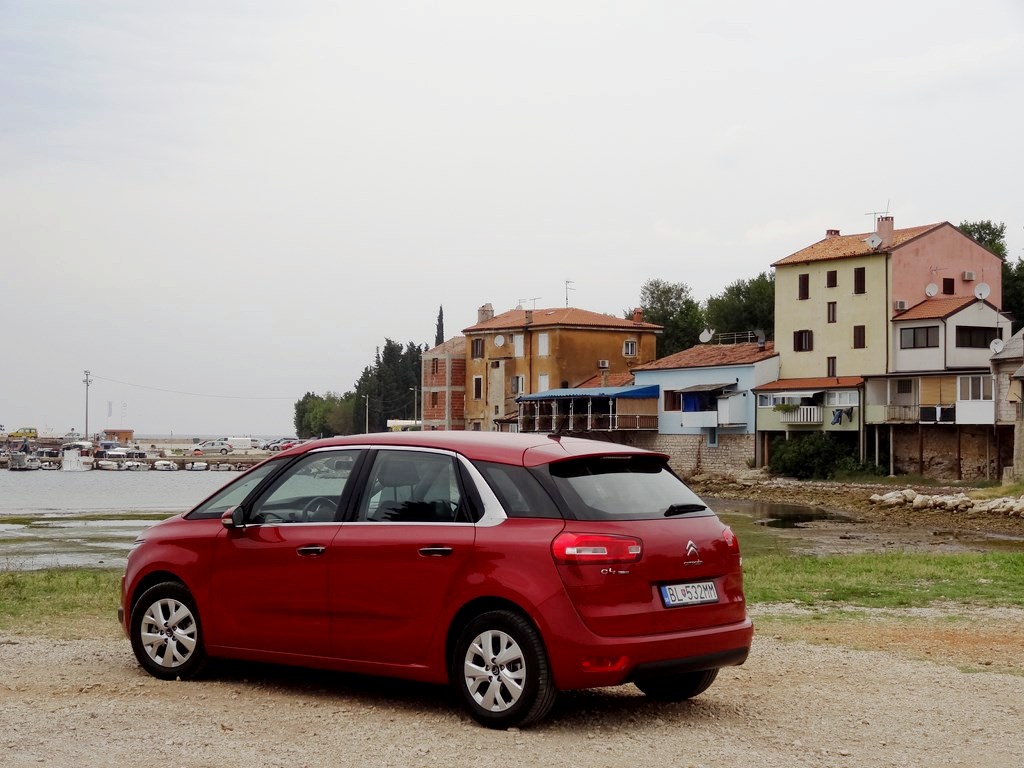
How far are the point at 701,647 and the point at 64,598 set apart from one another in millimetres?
9619

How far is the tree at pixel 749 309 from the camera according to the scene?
310 feet

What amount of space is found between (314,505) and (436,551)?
3.90 ft

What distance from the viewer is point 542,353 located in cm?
9225

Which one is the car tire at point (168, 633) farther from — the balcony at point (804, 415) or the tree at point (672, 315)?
the tree at point (672, 315)

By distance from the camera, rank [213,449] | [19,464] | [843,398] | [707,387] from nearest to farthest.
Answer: [843,398]
[707,387]
[19,464]
[213,449]

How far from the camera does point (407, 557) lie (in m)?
8.02

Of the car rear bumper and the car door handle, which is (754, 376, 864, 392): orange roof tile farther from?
the car door handle

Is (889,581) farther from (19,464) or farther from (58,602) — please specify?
(19,464)

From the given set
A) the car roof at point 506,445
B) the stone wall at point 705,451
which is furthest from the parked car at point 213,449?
the car roof at point 506,445

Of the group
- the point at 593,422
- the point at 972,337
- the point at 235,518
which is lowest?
the point at 235,518

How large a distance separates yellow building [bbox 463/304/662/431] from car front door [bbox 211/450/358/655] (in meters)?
82.0

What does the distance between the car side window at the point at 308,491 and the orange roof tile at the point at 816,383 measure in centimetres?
6169

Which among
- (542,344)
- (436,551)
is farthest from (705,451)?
(436,551)

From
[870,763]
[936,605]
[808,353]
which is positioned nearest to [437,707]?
[870,763]
